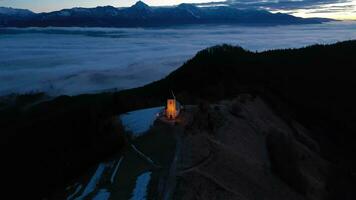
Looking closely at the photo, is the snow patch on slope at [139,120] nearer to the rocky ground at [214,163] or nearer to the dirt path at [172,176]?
the rocky ground at [214,163]

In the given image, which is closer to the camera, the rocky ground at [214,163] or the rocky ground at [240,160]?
the rocky ground at [214,163]

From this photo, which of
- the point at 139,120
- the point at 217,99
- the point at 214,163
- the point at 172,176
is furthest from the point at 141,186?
the point at 217,99

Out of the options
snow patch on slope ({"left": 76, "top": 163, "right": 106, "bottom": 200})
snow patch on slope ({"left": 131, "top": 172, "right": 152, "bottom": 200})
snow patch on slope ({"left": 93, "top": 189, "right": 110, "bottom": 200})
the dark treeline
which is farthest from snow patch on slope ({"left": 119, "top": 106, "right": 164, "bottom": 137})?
snow patch on slope ({"left": 93, "top": 189, "right": 110, "bottom": 200})

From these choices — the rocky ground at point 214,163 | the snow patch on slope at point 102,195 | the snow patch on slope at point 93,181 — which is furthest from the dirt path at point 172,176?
the snow patch on slope at point 93,181

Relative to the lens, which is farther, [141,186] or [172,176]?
[172,176]

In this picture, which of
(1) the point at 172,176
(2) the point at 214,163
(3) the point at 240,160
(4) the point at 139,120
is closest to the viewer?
(1) the point at 172,176

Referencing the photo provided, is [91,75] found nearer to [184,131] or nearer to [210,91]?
[210,91]

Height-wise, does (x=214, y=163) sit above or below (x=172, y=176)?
below

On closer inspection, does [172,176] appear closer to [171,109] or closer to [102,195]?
[102,195]
